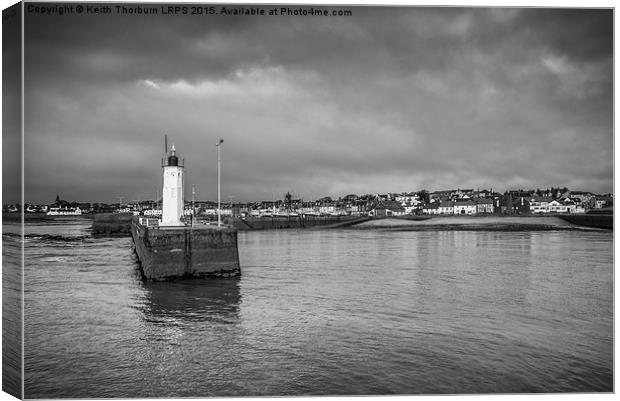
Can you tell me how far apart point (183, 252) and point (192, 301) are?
6.17 feet

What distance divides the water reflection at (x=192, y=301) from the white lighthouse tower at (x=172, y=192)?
237 cm

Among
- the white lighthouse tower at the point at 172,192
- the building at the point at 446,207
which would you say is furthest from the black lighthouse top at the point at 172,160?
the building at the point at 446,207

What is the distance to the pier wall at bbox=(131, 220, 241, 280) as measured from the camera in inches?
373

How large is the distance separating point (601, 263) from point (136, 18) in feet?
42.9

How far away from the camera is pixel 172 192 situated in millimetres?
11789

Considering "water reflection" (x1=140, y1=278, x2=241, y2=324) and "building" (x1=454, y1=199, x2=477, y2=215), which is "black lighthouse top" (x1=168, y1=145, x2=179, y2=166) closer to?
"water reflection" (x1=140, y1=278, x2=241, y2=324)

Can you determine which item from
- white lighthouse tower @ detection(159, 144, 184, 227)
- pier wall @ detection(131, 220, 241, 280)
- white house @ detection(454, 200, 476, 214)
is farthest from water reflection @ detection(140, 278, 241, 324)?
white house @ detection(454, 200, 476, 214)

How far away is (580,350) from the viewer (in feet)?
17.8

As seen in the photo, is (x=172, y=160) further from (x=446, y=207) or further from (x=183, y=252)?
(x=446, y=207)

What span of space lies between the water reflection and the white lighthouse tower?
237 cm

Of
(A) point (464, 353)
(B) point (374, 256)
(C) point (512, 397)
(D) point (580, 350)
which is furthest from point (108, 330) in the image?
(B) point (374, 256)

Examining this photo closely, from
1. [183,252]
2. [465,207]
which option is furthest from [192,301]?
[465,207]

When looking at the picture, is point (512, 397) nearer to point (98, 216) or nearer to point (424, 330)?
point (424, 330)

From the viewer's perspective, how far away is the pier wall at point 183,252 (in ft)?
31.1
